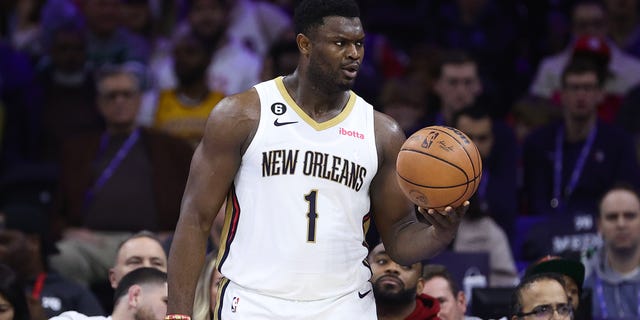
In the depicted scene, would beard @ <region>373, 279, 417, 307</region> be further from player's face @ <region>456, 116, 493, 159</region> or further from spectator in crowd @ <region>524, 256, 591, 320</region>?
player's face @ <region>456, 116, 493, 159</region>

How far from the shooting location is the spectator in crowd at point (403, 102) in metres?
10.2

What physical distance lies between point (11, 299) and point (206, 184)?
2402 millimetres

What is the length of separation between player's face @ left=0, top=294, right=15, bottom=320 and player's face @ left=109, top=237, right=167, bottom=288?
0.83 m

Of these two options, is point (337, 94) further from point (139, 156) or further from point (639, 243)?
point (139, 156)

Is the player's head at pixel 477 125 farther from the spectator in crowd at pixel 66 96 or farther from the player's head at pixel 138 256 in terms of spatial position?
the spectator in crowd at pixel 66 96

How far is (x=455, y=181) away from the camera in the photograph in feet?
16.1

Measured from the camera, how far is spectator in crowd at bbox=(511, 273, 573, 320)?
21.9 ft

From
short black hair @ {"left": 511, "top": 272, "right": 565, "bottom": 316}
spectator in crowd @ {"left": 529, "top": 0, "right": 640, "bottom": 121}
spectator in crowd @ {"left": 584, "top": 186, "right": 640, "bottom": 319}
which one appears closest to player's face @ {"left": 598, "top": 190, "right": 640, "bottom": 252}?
spectator in crowd @ {"left": 584, "top": 186, "right": 640, "bottom": 319}

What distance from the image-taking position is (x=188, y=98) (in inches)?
413

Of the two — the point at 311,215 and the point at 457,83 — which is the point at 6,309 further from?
the point at 457,83

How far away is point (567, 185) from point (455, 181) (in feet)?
16.7

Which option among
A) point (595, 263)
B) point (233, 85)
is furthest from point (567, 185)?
point (233, 85)

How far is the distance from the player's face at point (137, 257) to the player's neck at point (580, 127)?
12.8 feet

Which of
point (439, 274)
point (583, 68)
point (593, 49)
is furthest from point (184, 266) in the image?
point (593, 49)
